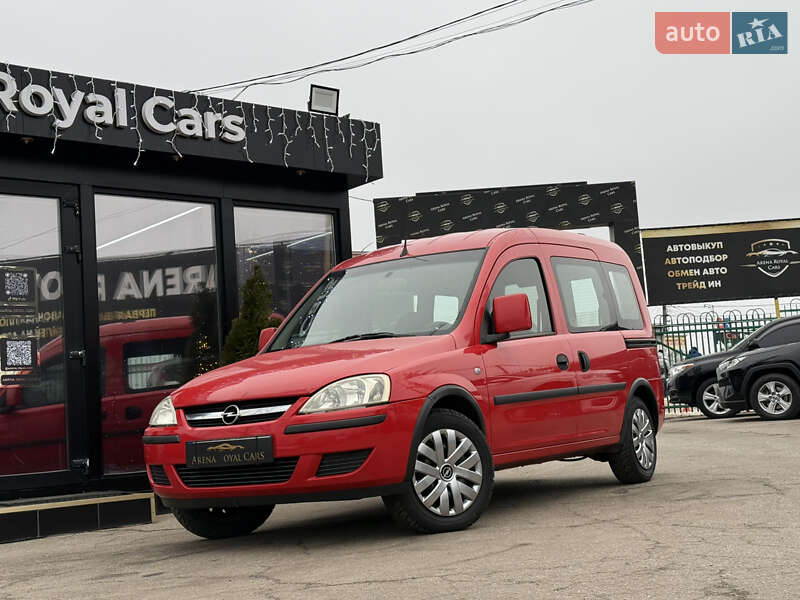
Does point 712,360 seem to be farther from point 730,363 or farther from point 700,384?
point 730,363

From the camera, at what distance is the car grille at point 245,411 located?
20.4 ft

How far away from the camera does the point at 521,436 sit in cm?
727

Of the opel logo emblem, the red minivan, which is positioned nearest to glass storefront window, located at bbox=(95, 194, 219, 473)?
the red minivan

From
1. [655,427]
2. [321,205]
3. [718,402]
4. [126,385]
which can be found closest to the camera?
Result: [655,427]

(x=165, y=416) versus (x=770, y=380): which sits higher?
(x=165, y=416)

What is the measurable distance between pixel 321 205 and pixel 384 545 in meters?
6.58

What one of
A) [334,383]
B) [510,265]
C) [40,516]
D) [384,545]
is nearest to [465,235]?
[510,265]

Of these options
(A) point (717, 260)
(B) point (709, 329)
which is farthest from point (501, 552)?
(A) point (717, 260)

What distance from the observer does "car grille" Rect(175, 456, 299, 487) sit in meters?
6.17

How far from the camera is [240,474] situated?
628 cm

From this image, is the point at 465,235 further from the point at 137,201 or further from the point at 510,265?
the point at 137,201

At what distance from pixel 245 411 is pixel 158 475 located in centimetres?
86

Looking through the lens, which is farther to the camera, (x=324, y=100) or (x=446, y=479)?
(x=324, y=100)

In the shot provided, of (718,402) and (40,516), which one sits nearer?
(40,516)
